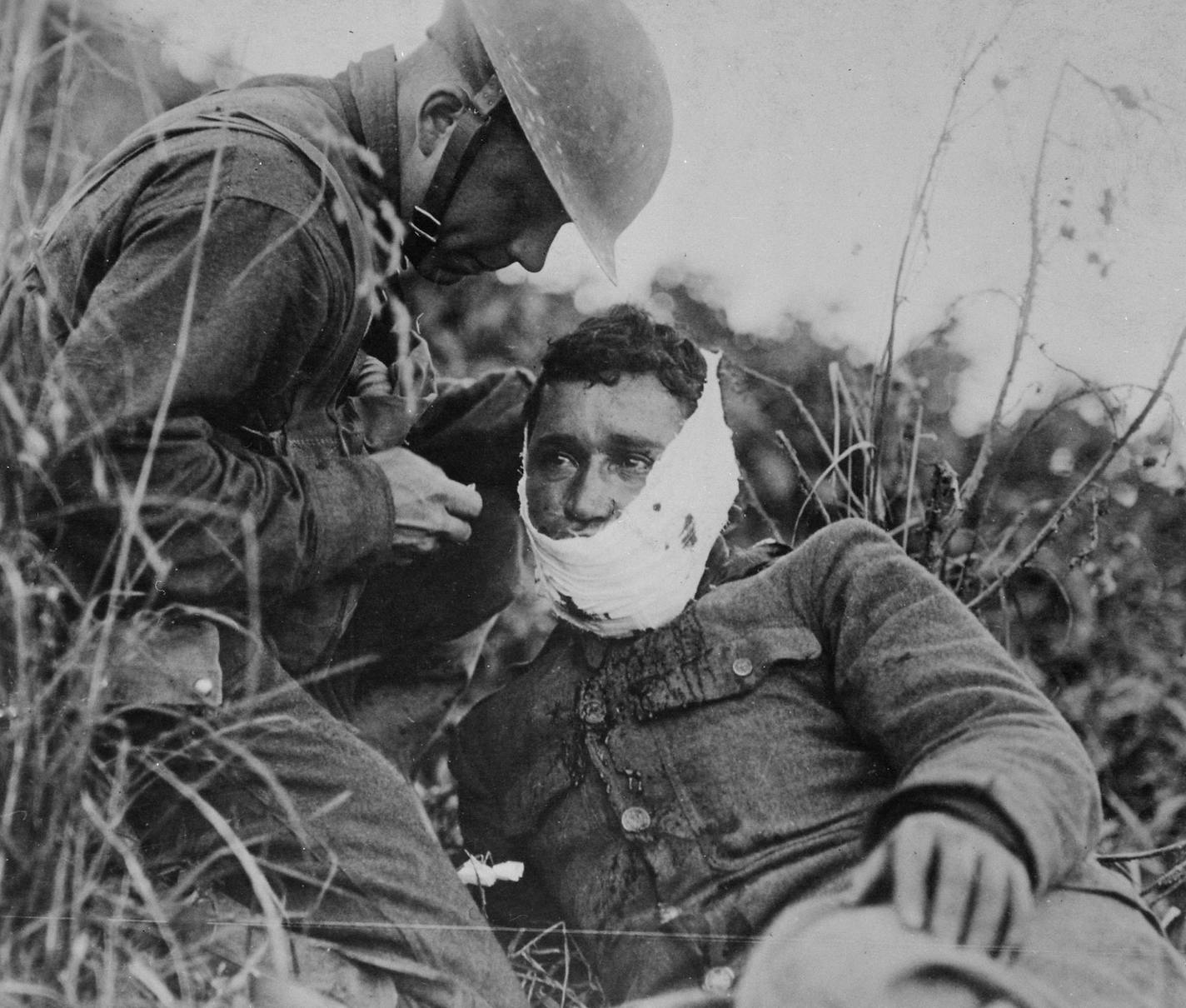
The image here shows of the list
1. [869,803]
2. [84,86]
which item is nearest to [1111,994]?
[869,803]

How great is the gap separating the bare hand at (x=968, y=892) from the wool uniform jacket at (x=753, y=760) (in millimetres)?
35

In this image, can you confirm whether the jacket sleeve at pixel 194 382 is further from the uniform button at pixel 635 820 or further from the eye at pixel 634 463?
the uniform button at pixel 635 820

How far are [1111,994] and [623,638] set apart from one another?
3.84 ft

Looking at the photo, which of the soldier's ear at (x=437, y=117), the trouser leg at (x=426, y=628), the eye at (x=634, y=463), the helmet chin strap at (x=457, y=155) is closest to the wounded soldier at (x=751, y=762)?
the eye at (x=634, y=463)

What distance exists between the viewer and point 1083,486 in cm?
297

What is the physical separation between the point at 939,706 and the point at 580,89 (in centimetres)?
147

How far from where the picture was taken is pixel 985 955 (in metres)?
2.22

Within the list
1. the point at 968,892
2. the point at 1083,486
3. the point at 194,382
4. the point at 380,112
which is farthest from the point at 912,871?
the point at 380,112

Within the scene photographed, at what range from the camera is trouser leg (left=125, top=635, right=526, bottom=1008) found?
2.33m

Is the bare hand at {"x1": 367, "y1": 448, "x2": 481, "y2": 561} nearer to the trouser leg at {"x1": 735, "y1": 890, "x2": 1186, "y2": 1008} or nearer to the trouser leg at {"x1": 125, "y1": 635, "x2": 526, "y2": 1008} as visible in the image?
the trouser leg at {"x1": 125, "y1": 635, "x2": 526, "y2": 1008}

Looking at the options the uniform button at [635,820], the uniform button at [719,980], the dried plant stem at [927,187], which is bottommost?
the uniform button at [719,980]

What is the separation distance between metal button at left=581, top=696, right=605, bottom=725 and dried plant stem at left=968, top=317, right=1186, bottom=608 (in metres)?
0.94

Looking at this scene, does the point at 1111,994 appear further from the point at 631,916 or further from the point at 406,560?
the point at 406,560

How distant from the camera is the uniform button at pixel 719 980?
241cm
